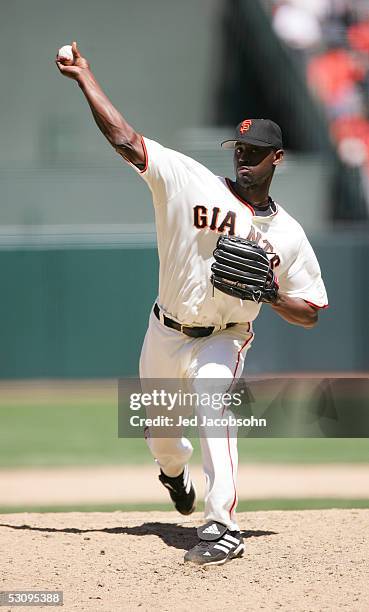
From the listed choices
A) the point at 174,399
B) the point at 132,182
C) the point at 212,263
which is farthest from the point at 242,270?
the point at 132,182

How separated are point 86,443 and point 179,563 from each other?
16.9 feet

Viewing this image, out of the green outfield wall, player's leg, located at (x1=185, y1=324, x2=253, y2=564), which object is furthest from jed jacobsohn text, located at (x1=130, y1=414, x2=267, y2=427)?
the green outfield wall

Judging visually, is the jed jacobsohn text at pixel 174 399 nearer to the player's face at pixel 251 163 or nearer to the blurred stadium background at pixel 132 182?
the player's face at pixel 251 163

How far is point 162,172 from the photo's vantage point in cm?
471

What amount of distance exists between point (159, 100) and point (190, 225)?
12710mm

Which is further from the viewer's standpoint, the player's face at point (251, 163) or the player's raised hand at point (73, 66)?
the player's face at point (251, 163)

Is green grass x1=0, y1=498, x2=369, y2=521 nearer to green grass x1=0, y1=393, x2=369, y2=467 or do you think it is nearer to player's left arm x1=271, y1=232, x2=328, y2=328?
green grass x1=0, y1=393, x2=369, y2=467

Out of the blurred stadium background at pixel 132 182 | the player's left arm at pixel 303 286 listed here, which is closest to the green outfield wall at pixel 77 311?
the blurred stadium background at pixel 132 182

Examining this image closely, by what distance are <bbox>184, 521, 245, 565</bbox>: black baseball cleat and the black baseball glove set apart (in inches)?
41.6

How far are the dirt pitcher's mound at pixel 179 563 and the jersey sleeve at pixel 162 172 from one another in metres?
1.69

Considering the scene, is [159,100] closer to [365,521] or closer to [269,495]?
[269,495]

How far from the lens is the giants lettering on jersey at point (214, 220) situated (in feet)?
15.6

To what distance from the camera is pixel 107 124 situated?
4.54 metres

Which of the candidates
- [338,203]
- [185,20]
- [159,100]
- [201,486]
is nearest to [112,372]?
[338,203]
